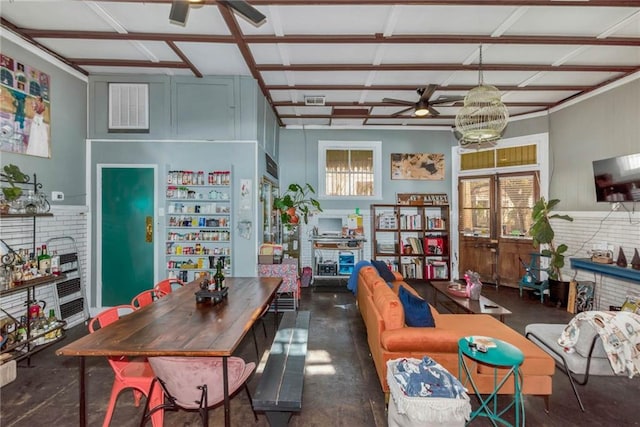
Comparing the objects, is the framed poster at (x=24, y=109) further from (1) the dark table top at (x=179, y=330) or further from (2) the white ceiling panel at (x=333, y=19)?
(2) the white ceiling panel at (x=333, y=19)

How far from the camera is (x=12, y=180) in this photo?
3.35m

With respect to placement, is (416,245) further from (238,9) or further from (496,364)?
(238,9)

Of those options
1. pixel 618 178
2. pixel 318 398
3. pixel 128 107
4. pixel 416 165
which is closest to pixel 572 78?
pixel 618 178

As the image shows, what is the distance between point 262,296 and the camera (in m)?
2.88

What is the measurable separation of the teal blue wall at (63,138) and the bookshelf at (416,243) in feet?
17.2

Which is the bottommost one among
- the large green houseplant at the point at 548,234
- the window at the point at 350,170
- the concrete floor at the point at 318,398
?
the concrete floor at the point at 318,398

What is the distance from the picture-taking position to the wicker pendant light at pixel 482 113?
11.2ft

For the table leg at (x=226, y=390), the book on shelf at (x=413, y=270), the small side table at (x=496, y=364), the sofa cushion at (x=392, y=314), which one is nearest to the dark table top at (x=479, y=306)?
the small side table at (x=496, y=364)

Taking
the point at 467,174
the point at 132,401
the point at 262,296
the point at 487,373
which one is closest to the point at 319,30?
the point at 262,296

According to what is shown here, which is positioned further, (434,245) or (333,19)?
(434,245)

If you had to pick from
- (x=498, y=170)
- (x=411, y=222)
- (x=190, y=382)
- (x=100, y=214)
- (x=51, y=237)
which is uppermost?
(x=498, y=170)

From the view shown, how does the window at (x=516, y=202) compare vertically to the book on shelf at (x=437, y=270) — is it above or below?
above

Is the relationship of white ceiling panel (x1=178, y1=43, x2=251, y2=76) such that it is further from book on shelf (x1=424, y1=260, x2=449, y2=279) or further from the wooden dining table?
book on shelf (x1=424, y1=260, x2=449, y2=279)

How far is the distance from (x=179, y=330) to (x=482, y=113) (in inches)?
159
